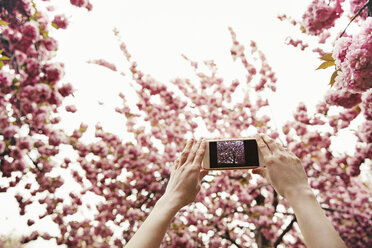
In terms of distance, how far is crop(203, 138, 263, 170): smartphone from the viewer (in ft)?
3.76

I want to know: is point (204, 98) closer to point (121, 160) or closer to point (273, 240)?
point (121, 160)

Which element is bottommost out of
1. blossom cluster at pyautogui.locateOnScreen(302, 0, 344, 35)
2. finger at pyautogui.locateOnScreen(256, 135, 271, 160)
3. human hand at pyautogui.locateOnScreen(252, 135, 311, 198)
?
human hand at pyautogui.locateOnScreen(252, 135, 311, 198)

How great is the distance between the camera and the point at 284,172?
2.93 feet

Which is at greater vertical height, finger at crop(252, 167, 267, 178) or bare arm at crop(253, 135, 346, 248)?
bare arm at crop(253, 135, 346, 248)

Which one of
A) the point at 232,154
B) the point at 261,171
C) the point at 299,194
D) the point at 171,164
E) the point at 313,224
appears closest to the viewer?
the point at 313,224

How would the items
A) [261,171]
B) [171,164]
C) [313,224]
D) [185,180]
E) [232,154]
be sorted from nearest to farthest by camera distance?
[313,224] → [185,180] → [261,171] → [232,154] → [171,164]

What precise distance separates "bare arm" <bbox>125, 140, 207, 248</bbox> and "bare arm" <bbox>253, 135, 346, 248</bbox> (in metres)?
0.27

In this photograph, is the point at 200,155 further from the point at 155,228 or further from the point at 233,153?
the point at 155,228

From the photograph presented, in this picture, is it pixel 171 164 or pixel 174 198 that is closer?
pixel 174 198

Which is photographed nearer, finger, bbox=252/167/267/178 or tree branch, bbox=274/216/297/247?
finger, bbox=252/167/267/178

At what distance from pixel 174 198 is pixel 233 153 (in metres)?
0.43

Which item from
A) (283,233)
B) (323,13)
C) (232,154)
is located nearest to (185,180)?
(232,154)

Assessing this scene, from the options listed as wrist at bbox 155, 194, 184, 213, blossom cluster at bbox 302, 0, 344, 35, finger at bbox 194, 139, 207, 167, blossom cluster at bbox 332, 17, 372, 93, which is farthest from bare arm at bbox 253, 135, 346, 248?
blossom cluster at bbox 302, 0, 344, 35

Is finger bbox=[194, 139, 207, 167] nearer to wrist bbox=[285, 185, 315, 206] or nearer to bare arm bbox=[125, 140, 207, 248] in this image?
bare arm bbox=[125, 140, 207, 248]
